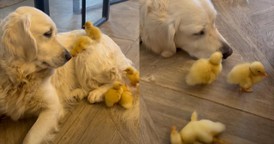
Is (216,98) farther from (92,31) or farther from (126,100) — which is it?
(92,31)

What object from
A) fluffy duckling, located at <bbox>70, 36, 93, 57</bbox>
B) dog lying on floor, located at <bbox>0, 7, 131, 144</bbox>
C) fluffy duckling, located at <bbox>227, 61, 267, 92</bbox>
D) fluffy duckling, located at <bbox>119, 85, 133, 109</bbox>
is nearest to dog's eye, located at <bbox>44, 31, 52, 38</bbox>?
dog lying on floor, located at <bbox>0, 7, 131, 144</bbox>

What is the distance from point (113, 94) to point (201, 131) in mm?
516

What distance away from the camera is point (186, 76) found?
1.03m

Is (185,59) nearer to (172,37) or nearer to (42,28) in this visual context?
(172,37)

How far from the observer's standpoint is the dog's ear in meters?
0.93

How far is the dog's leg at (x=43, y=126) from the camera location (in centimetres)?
102

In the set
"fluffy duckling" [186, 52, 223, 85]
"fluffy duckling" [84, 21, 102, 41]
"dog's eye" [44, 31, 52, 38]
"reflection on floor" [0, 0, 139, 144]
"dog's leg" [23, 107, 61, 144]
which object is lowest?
"reflection on floor" [0, 0, 139, 144]

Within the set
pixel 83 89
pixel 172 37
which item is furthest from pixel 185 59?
pixel 83 89

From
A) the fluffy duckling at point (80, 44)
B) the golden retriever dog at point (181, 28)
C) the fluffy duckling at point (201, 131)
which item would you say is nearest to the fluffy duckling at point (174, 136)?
the fluffy duckling at point (201, 131)

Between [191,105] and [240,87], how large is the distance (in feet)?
0.60

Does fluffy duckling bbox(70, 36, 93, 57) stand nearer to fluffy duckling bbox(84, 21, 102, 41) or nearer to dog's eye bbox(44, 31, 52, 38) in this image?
fluffy duckling bbox(84, 21, 102, 41)

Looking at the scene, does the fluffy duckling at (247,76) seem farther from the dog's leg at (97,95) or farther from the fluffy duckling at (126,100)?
the dog's leg at (97,95)

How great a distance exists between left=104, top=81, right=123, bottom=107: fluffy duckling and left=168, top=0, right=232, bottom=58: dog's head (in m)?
0.30

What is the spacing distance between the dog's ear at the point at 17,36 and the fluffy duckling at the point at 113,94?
38 cm
